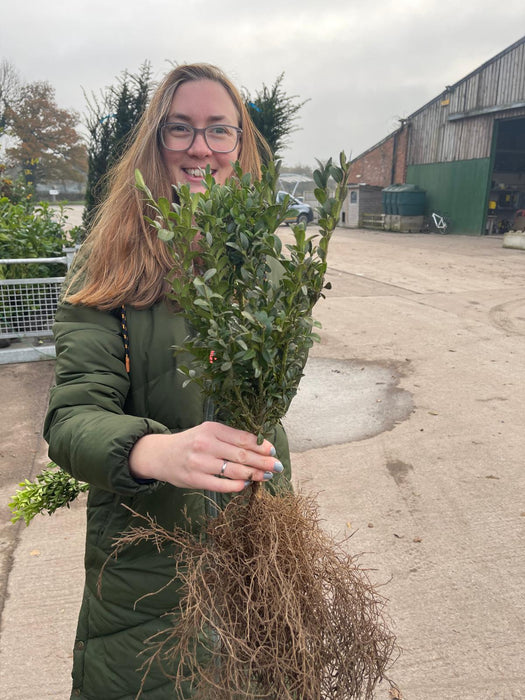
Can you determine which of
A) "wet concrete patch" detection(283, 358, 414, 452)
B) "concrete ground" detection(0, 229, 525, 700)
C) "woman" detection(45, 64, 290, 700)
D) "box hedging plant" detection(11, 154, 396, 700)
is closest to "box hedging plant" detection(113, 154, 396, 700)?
"box hedging plant" detection(11, 154, 396, 700)

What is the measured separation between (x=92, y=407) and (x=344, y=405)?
3991 millimetres

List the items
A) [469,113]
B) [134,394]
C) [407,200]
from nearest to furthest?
[134,394], [469,113], [407,200]

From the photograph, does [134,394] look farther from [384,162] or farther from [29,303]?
[384,162]

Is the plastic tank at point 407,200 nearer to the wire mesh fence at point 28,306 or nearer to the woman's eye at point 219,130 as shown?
the wire mesh fence at point 28,306

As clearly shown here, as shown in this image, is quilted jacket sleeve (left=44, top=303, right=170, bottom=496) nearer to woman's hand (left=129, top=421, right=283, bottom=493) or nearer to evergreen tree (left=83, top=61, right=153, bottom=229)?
woman's hand (left=129, top=421, right=283, bottom=493)

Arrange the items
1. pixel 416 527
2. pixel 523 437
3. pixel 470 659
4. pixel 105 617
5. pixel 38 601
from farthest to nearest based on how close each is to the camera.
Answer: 1. pixel 523 437
2. pixel 416 527
3. pixel 38 601
4. pixel 470 659
5. pixel 105 617

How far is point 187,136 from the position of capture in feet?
4.70

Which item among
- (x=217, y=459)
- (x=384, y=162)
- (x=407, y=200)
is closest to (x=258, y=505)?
(x=217, y=459)

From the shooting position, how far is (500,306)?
338 inches

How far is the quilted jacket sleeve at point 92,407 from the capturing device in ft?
3.44

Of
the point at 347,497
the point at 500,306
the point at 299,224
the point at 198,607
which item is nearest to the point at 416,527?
the point at 347,497

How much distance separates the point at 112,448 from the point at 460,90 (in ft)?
74.4

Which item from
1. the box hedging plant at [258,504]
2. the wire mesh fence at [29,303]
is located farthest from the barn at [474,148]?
the box hedging plant at [258,504]

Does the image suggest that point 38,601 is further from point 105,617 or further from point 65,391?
point 65,391
